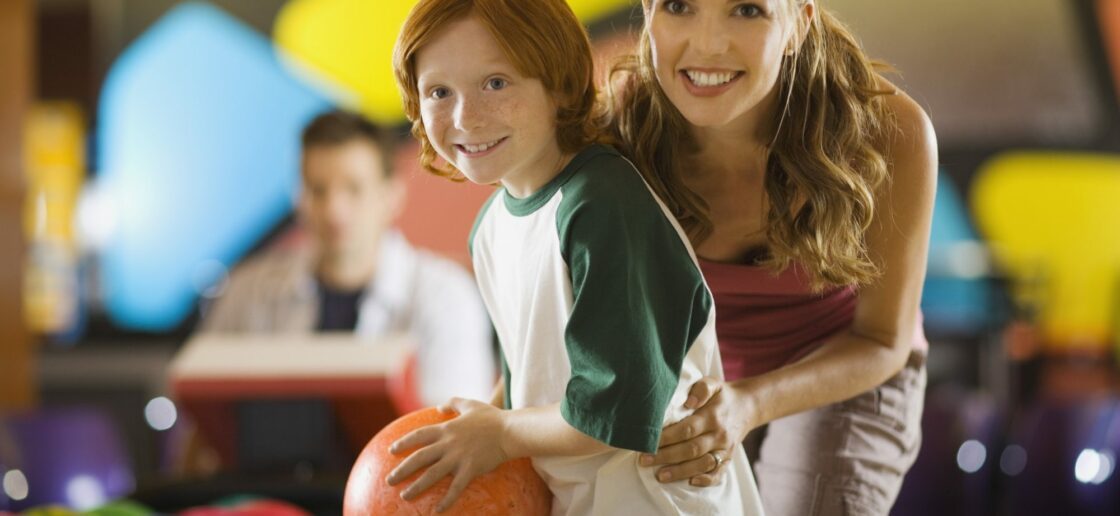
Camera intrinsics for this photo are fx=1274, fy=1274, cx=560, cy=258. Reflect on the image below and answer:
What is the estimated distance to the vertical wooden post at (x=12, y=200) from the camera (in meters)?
3.77

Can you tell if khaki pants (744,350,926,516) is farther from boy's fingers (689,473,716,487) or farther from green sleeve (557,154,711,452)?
green sleeve (557,154,711,452)

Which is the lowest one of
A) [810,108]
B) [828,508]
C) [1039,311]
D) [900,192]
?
[1039,311]

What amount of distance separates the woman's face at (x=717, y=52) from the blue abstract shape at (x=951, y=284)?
4.10 meters

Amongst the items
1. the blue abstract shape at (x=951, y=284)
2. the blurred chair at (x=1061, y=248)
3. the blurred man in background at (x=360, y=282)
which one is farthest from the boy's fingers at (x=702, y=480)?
the blurred chair at (x=1061, y=248)

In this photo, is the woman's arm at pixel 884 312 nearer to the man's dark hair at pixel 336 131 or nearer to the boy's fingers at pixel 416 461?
the boy's fingers at pixel 416 461

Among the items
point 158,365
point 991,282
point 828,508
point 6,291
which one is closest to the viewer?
point 828,508

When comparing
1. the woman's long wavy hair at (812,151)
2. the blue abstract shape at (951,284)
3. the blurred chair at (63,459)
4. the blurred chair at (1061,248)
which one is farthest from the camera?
the blurred chair at (1061,248)

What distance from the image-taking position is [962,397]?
174 inches

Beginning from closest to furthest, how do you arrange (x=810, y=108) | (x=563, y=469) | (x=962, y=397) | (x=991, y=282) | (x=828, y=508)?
(x=563, y=469)
(x=810, y=108)
(x=828, y=508)
(x=962, y=397)
(x=991, y=282)

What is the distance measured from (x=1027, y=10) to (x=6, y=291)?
4703 millimetres

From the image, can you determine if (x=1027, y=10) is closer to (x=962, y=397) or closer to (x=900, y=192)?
(x=962, y=397)

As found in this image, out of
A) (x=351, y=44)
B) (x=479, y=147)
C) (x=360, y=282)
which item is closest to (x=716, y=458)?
(x=479, y=147)

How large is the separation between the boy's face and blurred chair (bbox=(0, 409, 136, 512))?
2010 mm

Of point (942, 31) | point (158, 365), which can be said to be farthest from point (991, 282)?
point (158, 365)
